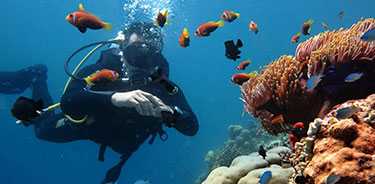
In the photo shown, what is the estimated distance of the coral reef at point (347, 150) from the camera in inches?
49.5

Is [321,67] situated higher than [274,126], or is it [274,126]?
[321,67]

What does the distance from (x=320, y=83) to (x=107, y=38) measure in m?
73.3

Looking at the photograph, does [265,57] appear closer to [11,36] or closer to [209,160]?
[209,160]

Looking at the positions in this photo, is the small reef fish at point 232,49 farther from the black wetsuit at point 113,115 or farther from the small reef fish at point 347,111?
the black wetsuit at point 113,115

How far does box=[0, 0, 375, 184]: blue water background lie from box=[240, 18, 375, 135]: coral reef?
44735mm

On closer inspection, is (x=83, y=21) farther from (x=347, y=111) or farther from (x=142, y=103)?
(x=347, y=111)

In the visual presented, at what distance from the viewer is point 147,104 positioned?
133 inches

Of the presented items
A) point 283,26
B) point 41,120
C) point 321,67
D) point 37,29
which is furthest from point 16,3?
point 283,26

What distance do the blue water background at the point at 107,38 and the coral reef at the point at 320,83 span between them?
44.7 metres

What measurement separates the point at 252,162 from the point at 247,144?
28.1 feet

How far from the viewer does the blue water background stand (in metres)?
57.7

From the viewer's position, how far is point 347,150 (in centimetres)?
137

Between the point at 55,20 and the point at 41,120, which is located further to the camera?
the point at 55,20

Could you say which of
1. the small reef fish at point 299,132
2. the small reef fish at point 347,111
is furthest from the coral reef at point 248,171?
the small reef fish at point 347,111
